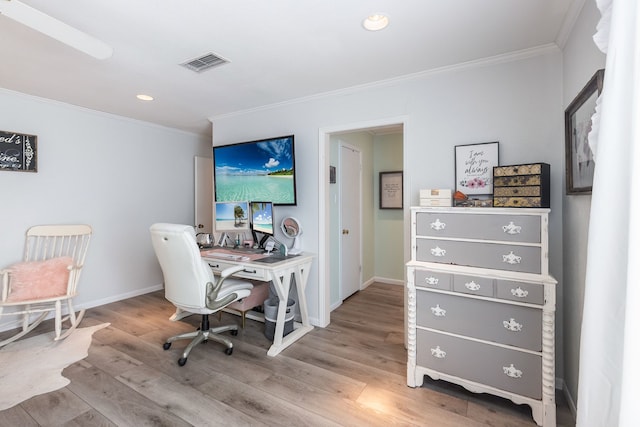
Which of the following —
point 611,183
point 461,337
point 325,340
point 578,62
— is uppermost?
point 578,62

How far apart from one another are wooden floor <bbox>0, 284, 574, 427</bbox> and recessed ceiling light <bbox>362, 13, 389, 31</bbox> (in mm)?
2368

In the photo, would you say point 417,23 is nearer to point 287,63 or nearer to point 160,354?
point 287,63

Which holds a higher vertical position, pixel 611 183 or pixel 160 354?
pixel 611 183

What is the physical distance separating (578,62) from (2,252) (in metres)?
4.90

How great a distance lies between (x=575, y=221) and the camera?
1.74m

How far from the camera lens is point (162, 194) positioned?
4.21 metres

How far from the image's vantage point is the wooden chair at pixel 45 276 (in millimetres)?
2604

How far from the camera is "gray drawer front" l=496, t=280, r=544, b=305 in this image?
5.43 ft

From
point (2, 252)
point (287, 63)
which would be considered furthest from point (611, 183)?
point (2, 252)

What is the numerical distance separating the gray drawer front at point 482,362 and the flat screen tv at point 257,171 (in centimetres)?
183

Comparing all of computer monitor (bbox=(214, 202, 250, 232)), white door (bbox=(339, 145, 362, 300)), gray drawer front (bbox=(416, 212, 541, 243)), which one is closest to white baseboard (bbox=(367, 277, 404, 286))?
white door (bbox=(339, 145, 362, 300))

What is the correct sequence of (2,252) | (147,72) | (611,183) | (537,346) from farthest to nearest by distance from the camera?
(2,252)
(147,72)
(537,346)
(611,183)

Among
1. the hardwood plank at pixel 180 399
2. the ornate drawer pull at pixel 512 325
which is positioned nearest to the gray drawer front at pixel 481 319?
the ornate drawer pull at pixel 512 325

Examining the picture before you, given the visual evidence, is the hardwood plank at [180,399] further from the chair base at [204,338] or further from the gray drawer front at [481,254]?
the gray drawer front at [481,254]
